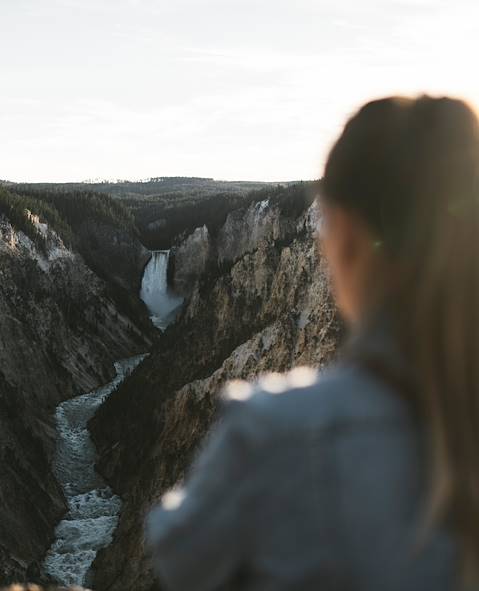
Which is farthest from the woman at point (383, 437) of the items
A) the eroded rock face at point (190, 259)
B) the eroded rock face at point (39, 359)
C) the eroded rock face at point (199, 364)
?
the eroded rock face at point (190, 259)

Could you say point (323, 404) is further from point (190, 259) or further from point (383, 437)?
point (190, 259)

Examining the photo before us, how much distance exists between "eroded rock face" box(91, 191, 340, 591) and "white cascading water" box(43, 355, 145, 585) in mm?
521

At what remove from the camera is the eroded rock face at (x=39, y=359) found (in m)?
17.9

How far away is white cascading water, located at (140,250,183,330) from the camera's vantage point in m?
57.6

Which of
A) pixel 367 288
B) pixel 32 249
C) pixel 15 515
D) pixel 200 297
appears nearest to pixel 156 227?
pixel 32 249

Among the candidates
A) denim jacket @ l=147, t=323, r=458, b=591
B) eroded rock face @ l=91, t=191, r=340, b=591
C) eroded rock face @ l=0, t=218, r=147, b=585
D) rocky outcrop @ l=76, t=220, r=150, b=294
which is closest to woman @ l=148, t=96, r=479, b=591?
denim jacket @ l=147, t=323, r=458, b=591

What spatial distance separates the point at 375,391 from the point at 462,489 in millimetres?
227

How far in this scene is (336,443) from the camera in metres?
1.35

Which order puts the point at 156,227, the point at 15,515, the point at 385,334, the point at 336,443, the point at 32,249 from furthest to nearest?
1. the point at 156,227
2. the point at 32,249
3. the point at 15,515
4. the point at 385,334
5. the point at 336,443

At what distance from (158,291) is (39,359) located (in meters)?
26.8

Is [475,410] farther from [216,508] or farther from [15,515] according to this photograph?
[15,515]

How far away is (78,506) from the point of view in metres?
21.0

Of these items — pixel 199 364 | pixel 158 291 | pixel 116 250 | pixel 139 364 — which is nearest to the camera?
pixel 199 364

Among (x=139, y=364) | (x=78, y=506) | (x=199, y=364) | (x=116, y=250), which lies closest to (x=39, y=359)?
(x=139, y=364)
